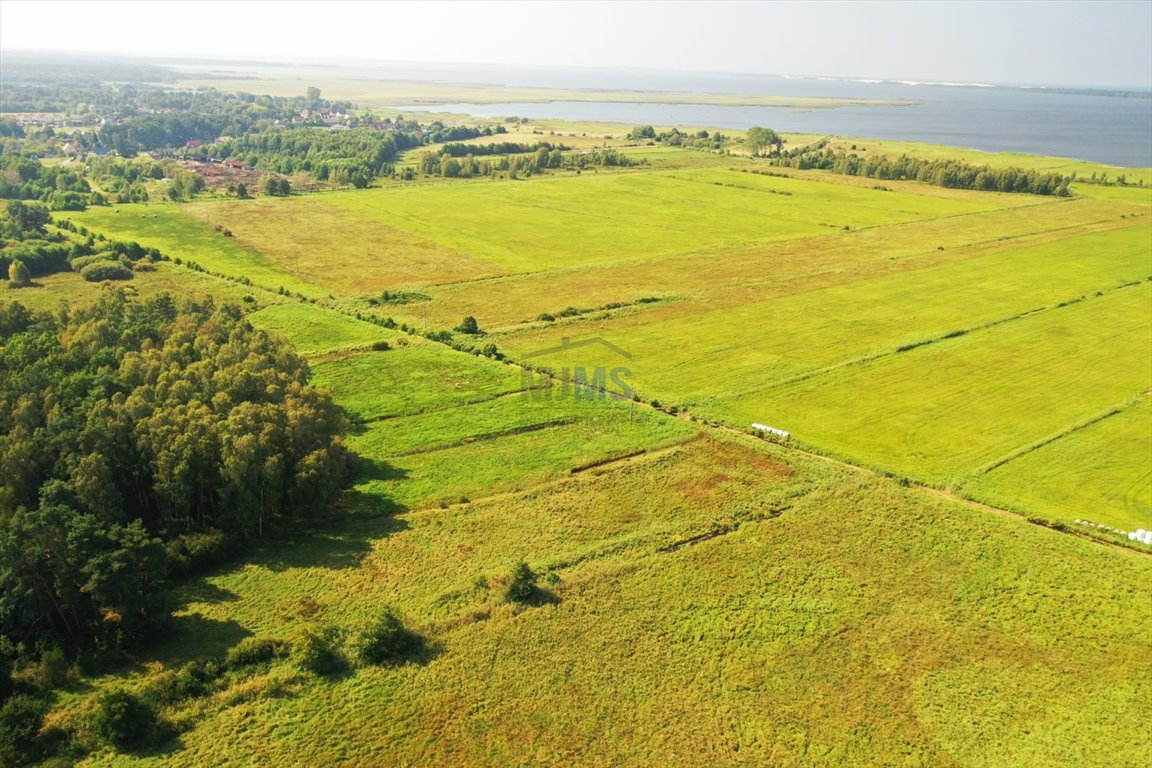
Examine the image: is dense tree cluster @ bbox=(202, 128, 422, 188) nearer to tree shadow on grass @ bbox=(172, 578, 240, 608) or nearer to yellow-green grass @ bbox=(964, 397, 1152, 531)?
tree shadow on grass @ bbox=(172, 578, 240, 608)

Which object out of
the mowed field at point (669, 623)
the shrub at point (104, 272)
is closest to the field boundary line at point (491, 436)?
the mowed field at point (669, 623)

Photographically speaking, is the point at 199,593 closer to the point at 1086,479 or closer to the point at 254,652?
the point at 254,652

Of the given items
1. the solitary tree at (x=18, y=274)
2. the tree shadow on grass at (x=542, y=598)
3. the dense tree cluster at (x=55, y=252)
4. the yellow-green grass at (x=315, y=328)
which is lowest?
the tree shadow on grass at (x=542, y=598)

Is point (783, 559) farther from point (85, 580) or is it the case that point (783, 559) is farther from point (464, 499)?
point (85, 580)

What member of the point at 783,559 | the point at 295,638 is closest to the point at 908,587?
the point at 783,559

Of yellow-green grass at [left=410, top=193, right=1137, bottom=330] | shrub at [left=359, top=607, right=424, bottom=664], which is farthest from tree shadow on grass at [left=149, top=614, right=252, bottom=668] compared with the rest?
yellow-green grass at [left=410, top=193, right=1137, bottom=330]

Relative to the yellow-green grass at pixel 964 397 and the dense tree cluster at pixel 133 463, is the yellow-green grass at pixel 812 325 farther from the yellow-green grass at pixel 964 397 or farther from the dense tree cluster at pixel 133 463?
the dense tree cluster at pixel 133 463
